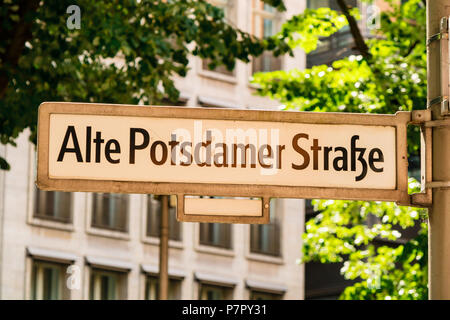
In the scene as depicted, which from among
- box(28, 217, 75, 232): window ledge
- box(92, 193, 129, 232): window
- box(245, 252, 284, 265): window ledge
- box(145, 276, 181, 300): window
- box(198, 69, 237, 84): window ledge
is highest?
box(198, 69, 237, 84): window ledge

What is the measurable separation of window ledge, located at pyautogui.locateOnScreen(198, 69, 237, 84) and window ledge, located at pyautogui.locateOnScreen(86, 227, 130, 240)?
19.6ft

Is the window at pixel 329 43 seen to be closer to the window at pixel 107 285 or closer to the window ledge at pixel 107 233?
the window ledge at pixel 107 233

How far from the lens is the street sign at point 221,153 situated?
18.2ft

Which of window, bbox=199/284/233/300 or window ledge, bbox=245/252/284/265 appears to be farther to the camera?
window ledge, bbox=245/252/284/265

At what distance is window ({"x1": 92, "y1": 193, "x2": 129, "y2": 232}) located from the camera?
35.8 meters

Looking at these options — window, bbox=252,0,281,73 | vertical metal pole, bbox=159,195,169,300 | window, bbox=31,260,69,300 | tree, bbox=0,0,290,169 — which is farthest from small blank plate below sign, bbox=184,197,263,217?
window, bbox=252,0,281,73

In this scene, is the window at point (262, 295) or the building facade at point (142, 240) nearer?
the building facade at point (142, 240)

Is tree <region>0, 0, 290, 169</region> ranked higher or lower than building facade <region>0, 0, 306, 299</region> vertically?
higher

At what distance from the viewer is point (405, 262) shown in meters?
19.1

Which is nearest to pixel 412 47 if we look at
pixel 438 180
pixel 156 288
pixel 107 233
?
pixel 438 180

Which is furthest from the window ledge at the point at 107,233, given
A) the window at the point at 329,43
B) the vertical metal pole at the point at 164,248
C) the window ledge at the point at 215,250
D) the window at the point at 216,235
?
the vertical metal pole at the point at 164,248

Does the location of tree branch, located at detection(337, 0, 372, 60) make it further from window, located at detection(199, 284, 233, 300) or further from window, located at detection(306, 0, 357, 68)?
window, located at detection(199, 284, 233, 300)

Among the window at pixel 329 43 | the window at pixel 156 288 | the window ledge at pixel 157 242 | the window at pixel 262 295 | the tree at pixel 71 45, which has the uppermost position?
the window at pixel 329 43

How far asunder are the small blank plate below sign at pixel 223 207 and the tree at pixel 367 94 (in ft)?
40.6
